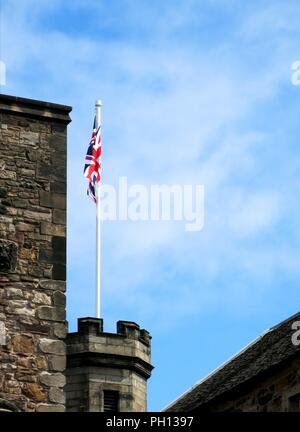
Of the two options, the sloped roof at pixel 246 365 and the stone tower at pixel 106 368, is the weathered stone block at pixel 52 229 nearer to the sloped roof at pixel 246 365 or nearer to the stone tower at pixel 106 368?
the sloped roof at pixel 246 365

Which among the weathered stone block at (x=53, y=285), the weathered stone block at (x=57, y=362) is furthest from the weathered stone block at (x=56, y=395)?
the weathered stone block at (x=53, y=285)

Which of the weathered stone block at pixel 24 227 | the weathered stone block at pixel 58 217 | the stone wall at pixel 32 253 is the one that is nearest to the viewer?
the stone wall at pixel 32 253

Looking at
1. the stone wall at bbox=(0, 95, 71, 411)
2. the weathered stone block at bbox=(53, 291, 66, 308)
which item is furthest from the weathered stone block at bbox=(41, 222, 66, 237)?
the weathered stone block at bbox=(53, 291, 66, 308)

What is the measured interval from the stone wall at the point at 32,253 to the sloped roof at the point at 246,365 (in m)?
7.03

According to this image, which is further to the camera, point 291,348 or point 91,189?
point 91,189

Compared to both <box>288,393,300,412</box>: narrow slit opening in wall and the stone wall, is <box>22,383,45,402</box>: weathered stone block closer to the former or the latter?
the stone wall

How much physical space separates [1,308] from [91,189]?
14515mm

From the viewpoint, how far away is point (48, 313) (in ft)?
57.5

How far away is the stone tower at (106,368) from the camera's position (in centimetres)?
3234

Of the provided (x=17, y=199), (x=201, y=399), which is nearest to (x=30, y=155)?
(x=17, y=199)
